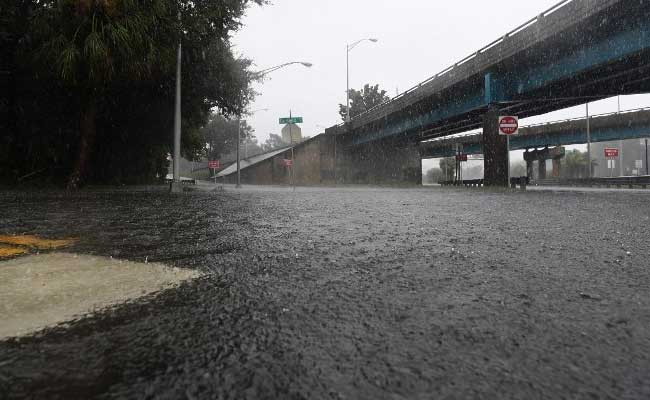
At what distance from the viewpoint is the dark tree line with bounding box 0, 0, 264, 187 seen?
10.5 m

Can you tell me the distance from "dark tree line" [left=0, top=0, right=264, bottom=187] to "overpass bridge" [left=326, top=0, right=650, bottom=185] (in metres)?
11.6

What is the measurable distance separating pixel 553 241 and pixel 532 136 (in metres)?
53.9

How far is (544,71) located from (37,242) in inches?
787

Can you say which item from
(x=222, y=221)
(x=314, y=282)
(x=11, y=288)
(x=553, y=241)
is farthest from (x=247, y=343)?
(x=222, y=221)

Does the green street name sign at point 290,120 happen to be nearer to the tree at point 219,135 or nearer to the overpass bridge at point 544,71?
the overpass bridge at point 544,71

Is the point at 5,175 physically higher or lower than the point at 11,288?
higher

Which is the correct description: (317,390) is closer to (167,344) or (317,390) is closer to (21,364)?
(167,344)

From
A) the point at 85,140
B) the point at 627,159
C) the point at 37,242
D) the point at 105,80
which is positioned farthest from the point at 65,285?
the point at 627,159

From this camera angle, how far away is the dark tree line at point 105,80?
10.5 meters

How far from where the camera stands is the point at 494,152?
763 inches

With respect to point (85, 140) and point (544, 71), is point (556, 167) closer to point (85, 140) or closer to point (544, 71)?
point (544, 71)

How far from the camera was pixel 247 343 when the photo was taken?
1.10 m

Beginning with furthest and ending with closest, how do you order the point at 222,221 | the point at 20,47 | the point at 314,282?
the point at 20,47 < the point at 222,221 < the point at 314,282

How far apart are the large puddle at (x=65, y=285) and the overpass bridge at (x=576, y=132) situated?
3471 cm
